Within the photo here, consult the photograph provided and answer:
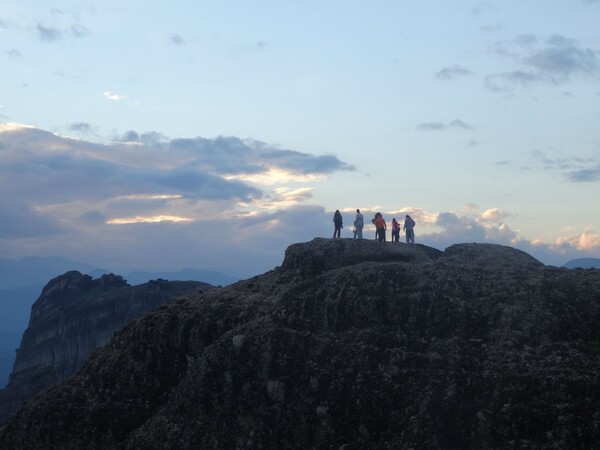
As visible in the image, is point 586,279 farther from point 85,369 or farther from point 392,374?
point 85,369

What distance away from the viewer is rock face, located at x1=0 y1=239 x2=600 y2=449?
26375 mm

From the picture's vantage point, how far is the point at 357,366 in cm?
3008

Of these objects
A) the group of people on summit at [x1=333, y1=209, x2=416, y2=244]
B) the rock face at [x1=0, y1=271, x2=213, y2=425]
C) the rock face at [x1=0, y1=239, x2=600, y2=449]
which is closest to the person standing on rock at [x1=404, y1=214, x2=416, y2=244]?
the group of people on summit at [x1=333, y1=209, x2=416, y2=244]

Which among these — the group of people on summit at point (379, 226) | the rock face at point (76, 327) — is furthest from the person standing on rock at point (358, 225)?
the rock face at point (76, 327)

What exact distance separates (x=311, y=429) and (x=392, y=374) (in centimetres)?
405

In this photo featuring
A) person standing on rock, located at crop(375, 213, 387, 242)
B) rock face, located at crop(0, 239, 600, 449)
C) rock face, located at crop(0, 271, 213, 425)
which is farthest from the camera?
rock face, located at crop(0, 271, 213, 425)

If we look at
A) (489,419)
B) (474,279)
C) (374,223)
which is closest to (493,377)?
(489,419)

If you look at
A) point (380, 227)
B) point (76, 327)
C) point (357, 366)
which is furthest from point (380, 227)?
point (76, 327)

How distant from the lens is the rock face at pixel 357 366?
26.4 meters

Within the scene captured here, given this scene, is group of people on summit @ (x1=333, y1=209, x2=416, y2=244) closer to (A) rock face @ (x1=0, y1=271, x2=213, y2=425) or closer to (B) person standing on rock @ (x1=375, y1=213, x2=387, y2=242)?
(B) person standing on rock @ (x1=375, y1=213, x2=387, y2=242)

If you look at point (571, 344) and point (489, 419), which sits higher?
point (571, 344)

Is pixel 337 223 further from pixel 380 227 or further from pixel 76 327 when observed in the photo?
pixel 76 327

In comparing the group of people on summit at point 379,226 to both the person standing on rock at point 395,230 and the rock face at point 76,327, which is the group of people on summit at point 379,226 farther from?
the rock face at point 76,327

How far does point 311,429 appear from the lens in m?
28.9
